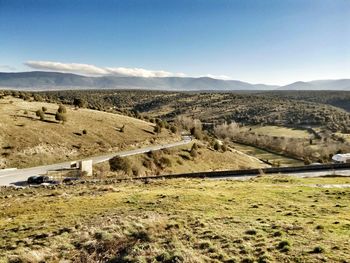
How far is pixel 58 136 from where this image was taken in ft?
174

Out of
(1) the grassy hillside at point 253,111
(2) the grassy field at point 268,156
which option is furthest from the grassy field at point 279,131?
(2) the grassy field at point 268,156

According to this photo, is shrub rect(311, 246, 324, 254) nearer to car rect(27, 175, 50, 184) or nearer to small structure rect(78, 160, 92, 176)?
car rect(27, 175, 50, 184)

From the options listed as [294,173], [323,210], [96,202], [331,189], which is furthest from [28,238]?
[294,173]

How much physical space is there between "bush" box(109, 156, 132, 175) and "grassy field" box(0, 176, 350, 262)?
18934 millimetres

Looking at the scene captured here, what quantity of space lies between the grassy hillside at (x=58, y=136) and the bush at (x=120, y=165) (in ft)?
21.0

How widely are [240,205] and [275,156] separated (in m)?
68.4

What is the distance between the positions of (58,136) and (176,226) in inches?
1618

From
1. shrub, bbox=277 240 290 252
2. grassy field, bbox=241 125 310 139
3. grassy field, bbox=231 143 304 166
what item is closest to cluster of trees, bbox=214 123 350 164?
grassy field, bbox=231 143 304 166

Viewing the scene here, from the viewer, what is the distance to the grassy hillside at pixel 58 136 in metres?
46.3

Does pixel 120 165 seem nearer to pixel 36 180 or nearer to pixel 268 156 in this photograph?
pixel 36 180

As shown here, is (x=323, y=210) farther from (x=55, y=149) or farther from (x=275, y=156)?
(x=275, y=156)

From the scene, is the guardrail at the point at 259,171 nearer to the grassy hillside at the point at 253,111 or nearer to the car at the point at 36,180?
the car at the point at 36,180

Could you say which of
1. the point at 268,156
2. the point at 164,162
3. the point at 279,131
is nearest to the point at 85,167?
the point at 164,162

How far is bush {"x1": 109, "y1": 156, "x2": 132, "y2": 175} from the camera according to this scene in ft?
154
